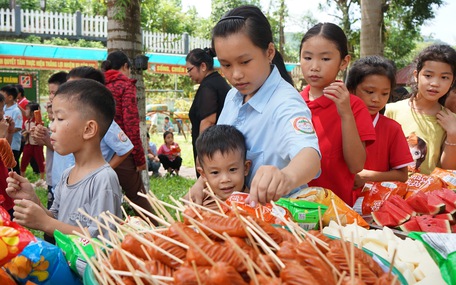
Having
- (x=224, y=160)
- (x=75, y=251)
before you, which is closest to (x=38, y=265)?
(x=75, y=251)

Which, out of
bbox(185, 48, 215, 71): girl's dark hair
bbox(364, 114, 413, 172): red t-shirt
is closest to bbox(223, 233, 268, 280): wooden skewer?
bbox(364, 114, 413, 172): red t-shirt

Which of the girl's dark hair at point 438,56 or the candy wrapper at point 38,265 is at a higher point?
the girl's dark hair at point 438,56

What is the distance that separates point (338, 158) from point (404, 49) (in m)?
20.7

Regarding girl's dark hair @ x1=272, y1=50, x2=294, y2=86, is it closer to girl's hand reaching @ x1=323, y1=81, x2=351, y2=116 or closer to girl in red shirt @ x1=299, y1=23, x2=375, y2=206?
girl in red shirt @ x1=299, y1=23, x2=375, y2=206

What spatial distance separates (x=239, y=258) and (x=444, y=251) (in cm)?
49

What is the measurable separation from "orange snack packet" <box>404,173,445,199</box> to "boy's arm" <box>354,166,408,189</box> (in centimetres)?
15

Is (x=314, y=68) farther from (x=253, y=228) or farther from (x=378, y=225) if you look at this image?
(x=253, y=228)

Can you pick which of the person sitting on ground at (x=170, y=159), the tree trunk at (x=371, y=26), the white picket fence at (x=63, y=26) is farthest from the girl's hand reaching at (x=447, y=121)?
the white picket fence at (x=63, y=26)

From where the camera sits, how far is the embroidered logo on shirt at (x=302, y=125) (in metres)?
1.68

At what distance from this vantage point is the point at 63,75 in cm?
475

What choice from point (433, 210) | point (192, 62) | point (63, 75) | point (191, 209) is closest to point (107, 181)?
point (191, 209)

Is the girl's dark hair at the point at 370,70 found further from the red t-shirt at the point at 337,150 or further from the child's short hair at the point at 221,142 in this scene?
the child's short hair at the point at 221,142

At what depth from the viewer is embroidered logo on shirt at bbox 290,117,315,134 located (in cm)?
168

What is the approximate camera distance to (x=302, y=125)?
5.54 feet
